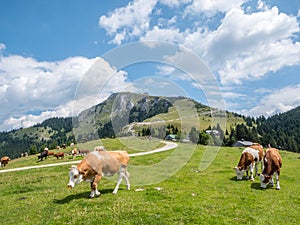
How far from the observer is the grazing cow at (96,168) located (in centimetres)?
1339

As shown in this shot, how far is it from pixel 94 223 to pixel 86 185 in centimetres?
832

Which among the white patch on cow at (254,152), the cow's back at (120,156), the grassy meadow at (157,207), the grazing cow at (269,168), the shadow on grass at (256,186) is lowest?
the shadow on grass at (256,186)

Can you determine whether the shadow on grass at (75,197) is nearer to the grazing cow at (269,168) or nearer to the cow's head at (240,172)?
the grazing cow at (269,168)

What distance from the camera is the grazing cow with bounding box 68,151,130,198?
13.4 metres

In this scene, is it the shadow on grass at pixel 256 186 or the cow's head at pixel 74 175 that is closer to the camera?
the cow's head at pixel 74 175

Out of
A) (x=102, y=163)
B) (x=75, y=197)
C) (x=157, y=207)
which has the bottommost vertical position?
(x=75, y=197)

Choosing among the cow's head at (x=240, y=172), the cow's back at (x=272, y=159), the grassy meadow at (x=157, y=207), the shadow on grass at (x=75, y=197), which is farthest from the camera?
the cow's head at (x=240, y=172)

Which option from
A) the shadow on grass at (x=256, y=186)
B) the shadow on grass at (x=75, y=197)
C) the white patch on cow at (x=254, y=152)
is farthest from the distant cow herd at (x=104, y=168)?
the white patch on cow at (x=254, y=152)

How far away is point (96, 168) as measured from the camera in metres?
14.1

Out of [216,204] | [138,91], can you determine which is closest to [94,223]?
[216,204]

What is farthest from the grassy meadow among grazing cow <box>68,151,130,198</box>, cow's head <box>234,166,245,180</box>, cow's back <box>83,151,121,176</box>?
cow's head <box>234,166,245,180</box>

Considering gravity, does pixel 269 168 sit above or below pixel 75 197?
above

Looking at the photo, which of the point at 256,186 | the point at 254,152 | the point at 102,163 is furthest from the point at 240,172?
the point at 102,163

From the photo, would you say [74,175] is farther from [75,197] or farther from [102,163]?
[75,197]
